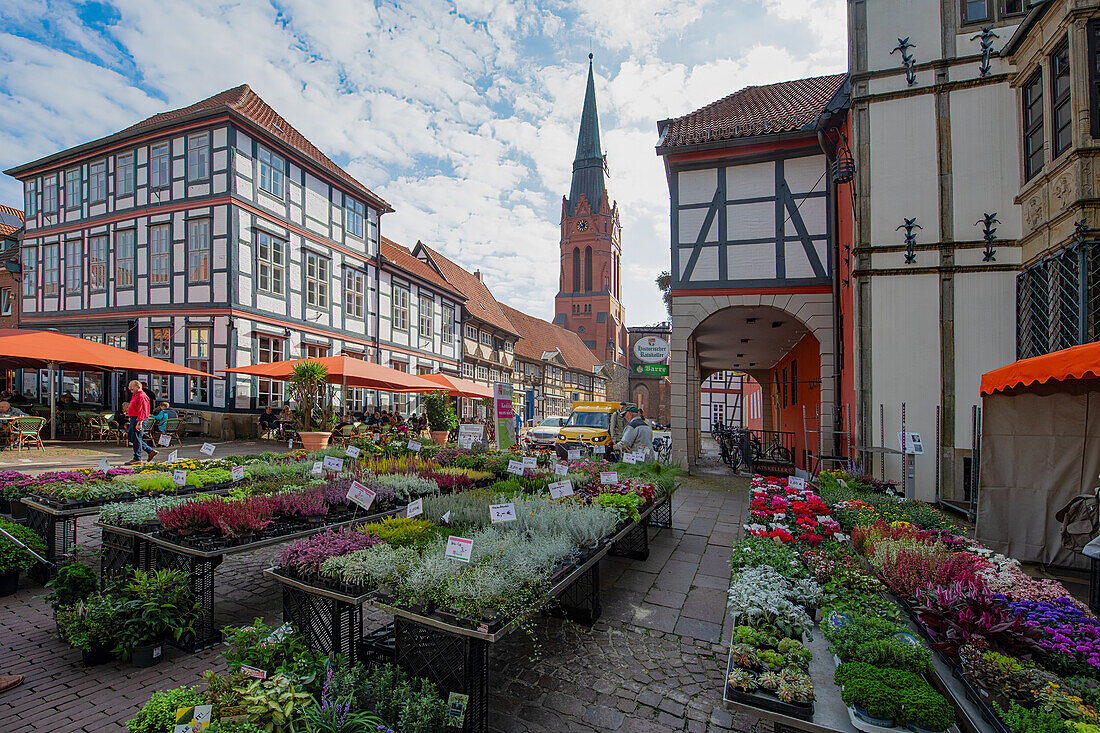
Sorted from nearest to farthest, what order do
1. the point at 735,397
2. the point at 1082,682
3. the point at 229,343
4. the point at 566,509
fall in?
1. the point at 1082,682
2. the point at 566,509
3. the point at 229,343
4. the point at 735,397

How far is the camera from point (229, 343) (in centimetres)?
1658

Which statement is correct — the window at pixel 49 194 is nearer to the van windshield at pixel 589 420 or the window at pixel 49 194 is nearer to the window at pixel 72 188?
the window at pixel 72 188

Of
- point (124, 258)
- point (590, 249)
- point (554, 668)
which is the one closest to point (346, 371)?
point (554, 668)

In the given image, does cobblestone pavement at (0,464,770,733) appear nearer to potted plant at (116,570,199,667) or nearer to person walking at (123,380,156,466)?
potted plant at (116,570,199,667)

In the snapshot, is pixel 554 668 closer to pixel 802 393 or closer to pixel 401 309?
pixel 802 393

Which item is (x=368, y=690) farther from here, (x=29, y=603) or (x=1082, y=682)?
(x=29, y=603)

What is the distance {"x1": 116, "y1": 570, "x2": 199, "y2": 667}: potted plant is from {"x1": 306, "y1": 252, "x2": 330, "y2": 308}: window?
17388mm

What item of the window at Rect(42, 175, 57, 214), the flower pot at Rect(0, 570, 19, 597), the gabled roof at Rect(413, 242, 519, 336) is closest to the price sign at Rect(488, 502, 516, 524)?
the flower pot at Rect(0, 570, 19, 597)

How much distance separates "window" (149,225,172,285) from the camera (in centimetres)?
1777

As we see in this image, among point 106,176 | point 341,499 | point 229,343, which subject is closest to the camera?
point 341,499

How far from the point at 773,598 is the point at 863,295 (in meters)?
8.04

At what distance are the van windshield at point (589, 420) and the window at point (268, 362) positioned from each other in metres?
10.1

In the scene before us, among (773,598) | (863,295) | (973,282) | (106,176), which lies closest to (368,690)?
(773,598)

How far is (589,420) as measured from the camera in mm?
15656
